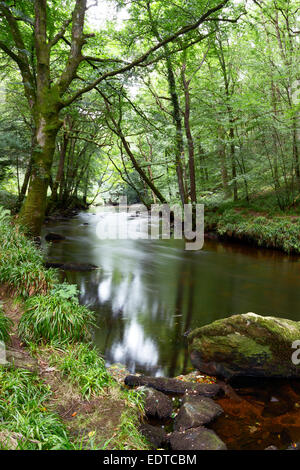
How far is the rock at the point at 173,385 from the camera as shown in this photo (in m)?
3.58

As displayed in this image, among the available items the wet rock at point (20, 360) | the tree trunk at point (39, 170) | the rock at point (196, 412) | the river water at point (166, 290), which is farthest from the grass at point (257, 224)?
the wet rock at point (20, 360)

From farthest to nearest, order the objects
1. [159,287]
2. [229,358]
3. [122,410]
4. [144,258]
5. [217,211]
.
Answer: [217,211]
[144,258]
[159,287]
[229,358]
[122,410]

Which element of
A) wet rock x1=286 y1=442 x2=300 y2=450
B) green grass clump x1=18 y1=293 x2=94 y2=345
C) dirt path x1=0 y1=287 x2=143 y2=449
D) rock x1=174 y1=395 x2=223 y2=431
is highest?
green grass clump x1=18 y1=293 x2=94 y2=345

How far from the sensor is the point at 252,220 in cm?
1389

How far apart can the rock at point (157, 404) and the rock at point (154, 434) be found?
0.70ft

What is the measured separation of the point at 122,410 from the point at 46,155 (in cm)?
661

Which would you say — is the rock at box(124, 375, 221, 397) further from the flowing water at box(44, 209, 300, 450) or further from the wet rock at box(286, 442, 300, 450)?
the wet rock at box(286, 442, 300, 450)

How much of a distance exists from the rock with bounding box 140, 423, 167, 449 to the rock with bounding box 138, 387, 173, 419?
215 millimetres

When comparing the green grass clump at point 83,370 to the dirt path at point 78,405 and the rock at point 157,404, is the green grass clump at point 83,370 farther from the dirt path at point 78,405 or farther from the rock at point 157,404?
the rock at point 157,404

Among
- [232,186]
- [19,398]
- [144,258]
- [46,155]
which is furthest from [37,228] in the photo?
[232,186]

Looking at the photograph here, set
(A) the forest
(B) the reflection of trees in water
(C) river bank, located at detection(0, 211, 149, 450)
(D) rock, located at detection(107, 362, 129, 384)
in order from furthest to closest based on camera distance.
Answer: (B) the reflection of trees in water, (D) rock, located at detection(107, 362, 129, 384), (A) the forest, (C) river bank, located at detection(0, 211, 149, 450)

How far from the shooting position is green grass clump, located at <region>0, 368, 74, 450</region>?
85.7 inches

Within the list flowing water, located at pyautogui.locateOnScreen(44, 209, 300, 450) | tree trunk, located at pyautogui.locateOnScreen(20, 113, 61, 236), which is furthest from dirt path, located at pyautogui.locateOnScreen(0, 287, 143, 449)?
tree trunk, located at pyautogui.locateOnScreen(20, 113, 61, 236)
